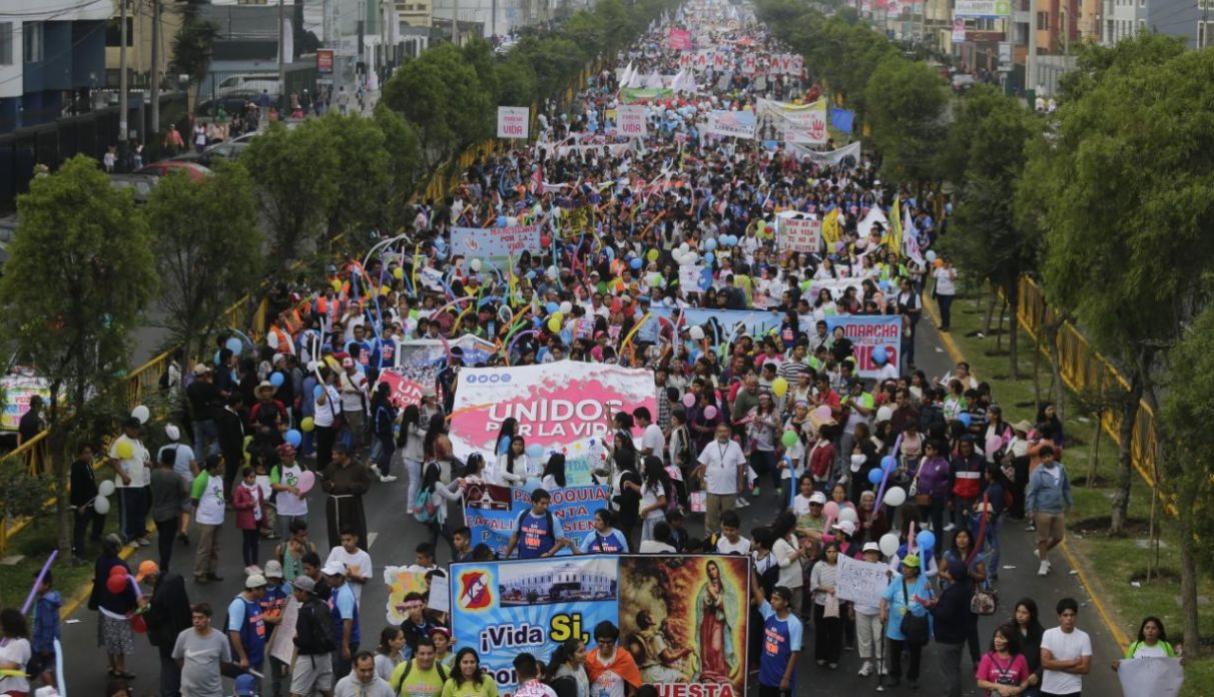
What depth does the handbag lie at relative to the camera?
628 inches

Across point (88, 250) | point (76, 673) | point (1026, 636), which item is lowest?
point (76, 673)

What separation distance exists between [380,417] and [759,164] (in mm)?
29881

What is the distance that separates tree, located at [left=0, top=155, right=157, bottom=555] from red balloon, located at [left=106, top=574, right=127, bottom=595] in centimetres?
401

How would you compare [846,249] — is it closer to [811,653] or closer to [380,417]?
[380,417]

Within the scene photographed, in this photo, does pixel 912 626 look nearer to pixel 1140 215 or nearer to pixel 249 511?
pixel 1140 215

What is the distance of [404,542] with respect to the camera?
20719 millimetres

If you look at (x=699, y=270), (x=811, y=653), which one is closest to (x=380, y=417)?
(x=811, y=653)

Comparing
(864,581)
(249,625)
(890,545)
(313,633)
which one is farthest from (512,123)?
(313,633)

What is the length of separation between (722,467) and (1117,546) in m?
4.32

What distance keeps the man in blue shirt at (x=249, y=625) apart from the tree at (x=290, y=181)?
16.4m

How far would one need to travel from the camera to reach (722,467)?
65.3 ft

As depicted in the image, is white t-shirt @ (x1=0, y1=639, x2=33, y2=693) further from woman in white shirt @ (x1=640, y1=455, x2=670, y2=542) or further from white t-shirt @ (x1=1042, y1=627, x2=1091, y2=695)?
white t-shirt @ (x1=1042, y1=627, x2=1091, y2=695)

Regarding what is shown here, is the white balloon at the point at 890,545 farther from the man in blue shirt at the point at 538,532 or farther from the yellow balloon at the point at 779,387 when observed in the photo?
the yellow balloon at the point at 779,387

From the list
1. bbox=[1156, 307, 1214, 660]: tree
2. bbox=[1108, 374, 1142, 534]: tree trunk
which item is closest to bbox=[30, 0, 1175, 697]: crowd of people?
bbox=[1108, 374, 1142, 534]: tree trunk
